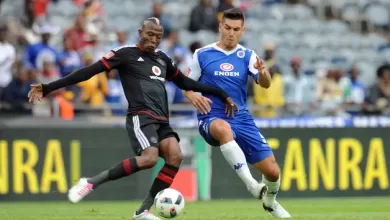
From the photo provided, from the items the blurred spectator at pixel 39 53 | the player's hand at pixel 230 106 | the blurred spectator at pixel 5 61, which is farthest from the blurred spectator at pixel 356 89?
the player's hand at pixel 230 106

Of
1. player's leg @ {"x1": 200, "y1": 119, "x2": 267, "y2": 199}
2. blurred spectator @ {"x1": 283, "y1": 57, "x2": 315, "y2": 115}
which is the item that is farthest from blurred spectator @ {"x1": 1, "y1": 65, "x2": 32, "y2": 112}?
player's leg @ {"x1": 200, "y1": 119, "x2": 267, "y2": 199}

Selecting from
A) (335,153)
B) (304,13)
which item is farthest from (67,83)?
(304,13)

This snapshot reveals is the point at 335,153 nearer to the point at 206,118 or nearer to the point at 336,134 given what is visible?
the point at 336,134

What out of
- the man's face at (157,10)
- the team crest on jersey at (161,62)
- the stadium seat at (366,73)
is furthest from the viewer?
the stadium seat at (366,73)

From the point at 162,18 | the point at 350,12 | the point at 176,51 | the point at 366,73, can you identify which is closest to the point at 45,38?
the point at 176,51

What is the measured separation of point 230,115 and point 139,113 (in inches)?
48.8

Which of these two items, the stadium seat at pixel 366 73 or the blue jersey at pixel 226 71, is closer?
the blue jersey at pixel 226 71

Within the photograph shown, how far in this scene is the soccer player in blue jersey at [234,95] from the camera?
11.7 metres

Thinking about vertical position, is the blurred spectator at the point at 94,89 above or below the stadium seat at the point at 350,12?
below

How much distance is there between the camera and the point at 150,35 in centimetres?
1120

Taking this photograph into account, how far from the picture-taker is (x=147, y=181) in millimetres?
17750

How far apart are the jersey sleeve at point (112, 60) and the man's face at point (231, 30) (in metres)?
1.37

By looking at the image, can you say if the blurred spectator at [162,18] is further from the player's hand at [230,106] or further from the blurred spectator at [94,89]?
the player's hand at [230,106]

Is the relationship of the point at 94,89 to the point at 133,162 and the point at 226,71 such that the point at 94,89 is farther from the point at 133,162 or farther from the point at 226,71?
the point at 133,162
